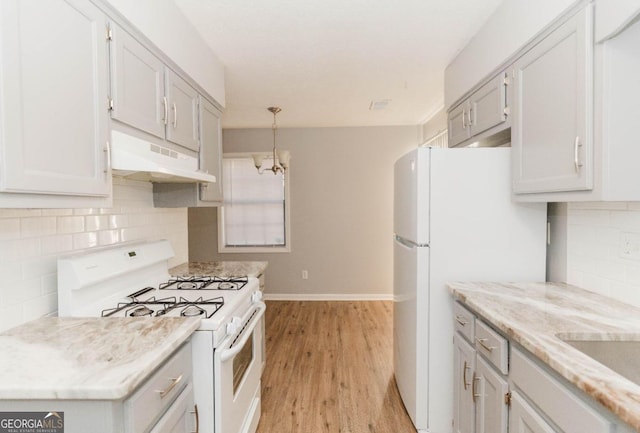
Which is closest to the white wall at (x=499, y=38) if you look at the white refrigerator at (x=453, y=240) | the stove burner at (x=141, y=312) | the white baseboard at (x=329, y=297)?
the white refrigerator at (x=453, y=240)

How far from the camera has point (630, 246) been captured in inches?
61.0

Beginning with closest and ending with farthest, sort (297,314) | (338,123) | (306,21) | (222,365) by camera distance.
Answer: (222,365), (306,21), (297,314), (338,123)

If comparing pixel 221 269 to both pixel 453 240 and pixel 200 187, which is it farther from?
pixel 453 240

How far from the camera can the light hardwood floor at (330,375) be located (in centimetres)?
230

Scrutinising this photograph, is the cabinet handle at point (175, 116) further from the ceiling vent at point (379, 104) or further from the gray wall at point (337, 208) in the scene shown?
the gray wall at point (337, 208)

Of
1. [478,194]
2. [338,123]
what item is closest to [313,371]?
[478,194]

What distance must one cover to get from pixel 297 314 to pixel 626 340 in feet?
12.0

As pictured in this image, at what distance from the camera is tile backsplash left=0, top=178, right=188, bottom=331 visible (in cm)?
129

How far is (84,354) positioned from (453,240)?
179 cm

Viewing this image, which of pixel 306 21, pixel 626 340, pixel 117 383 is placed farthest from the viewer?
pixel 306 21

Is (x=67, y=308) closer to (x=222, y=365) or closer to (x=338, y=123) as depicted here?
(x=222, y=365)

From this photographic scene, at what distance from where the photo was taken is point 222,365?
1.45 meters

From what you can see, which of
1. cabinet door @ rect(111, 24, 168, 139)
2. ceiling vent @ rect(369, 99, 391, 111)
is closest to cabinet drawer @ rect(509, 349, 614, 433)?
cabinet door @ rect(111, 24, 168, 139)

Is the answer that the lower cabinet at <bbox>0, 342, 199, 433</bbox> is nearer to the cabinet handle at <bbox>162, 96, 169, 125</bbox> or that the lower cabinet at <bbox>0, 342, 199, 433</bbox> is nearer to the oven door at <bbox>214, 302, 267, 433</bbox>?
the oven door at <bbox>214, 302, 267, 433</bbox>
